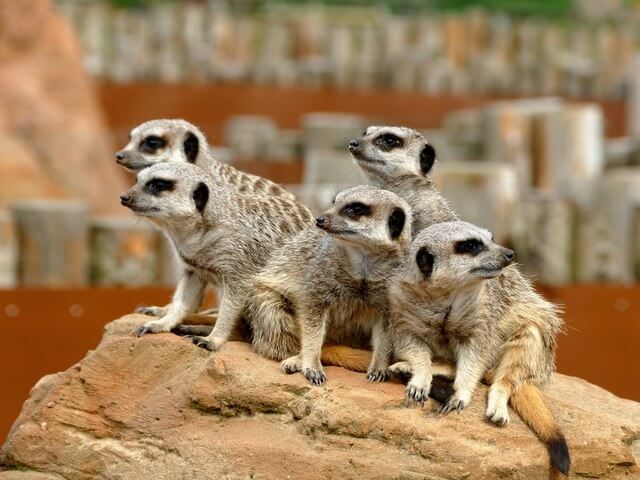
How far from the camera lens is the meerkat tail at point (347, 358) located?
4.73m

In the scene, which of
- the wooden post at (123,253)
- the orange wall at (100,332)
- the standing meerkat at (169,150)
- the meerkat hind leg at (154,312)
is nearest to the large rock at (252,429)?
the meerkat hind leg at (154,312)

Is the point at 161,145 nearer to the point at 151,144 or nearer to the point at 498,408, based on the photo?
the point at 151,144

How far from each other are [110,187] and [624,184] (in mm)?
4253

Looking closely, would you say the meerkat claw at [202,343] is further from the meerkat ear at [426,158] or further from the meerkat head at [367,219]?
the meerkat ear at [426,158]

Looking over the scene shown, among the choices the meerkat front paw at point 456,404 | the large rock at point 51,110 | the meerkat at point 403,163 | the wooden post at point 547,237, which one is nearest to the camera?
the meerkat front paw at point 456,404

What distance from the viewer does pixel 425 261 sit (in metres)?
4.41

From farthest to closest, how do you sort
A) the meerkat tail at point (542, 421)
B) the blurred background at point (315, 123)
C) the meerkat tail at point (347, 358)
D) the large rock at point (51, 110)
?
the large rock at point (51, 110), the blurred background at point (315, 123), the meerkat tail at point (347, 358), the meerkat tail at point (542, 421)

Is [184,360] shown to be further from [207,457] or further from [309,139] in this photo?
[309,139]

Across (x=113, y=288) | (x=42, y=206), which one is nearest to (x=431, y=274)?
(x=113, y=288)

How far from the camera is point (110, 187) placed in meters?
11.2

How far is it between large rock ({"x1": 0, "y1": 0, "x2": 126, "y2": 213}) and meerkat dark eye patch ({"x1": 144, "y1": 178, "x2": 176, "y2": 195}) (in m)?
6.02

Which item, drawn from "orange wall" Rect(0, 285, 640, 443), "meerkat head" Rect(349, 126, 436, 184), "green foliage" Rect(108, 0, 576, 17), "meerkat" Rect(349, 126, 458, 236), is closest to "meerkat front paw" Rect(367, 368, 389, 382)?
"meerkat" Rect(349, 126, 458, 236)

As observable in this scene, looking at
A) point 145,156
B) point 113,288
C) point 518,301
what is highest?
point 145,156

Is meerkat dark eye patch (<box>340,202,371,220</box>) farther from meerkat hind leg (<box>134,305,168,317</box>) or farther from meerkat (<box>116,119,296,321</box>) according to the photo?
meerkat hind leg (<box>134,305,168,317</box>)
